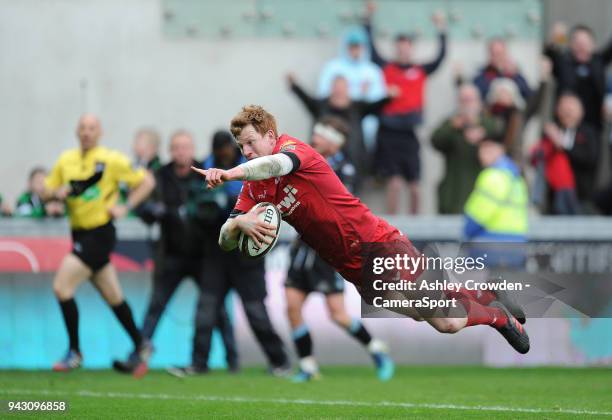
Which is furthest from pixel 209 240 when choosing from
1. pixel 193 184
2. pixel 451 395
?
pixel 451 395

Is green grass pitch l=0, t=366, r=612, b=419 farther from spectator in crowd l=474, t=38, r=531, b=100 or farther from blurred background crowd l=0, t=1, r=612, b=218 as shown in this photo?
spectator in crowd l=474, t=38, r=531, b=100

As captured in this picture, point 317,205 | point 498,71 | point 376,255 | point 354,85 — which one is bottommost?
point 376,255

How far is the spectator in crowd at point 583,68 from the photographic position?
16812mm

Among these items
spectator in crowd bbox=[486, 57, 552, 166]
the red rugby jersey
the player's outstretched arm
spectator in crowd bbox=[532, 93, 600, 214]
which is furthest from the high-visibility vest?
the player's outstretched arm

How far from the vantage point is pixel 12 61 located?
17.3 meters

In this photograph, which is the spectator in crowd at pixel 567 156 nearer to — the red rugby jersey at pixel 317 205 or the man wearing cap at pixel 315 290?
the man wearing cap at pixel 315 290

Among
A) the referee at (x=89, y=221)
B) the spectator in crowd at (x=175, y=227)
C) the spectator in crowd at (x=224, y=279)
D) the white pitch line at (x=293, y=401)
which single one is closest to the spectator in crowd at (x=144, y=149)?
the spectator in crowd at (x=175, y=227)

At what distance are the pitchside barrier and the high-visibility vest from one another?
2.96 feet

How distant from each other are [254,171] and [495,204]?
21.8 feet

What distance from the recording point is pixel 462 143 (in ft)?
52.5

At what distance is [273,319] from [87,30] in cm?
506

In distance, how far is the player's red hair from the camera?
28.0ft

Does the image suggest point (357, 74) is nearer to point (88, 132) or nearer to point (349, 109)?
point (349, 109)

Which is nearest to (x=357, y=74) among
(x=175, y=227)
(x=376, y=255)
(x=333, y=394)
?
(x=175, y=227)
